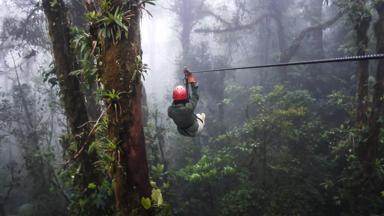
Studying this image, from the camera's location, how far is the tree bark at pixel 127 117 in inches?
156

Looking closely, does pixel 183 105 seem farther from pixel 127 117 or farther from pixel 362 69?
pixel 362 69

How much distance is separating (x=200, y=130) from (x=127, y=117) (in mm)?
2754

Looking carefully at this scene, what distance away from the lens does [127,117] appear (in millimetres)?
4043

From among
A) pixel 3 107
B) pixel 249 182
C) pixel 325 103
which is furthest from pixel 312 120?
pixel 3 107

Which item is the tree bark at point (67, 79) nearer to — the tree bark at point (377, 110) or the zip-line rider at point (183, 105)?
the zip-line rider at point (183, 105)

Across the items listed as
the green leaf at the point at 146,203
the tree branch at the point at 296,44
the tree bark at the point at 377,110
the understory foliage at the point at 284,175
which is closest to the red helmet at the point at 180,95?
the green leaf at the point at 146,203

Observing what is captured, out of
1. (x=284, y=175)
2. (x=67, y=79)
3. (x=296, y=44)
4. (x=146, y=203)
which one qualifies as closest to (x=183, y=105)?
(x=146, y=203)

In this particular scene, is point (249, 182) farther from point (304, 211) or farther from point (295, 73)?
point (295, 73)

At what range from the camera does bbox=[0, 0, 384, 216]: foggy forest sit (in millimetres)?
4078

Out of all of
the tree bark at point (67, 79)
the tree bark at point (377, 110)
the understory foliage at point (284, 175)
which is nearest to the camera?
the tree bark at point (67, 79)

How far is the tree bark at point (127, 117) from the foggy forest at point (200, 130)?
13 millimetres

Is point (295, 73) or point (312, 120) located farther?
point (295, 73)

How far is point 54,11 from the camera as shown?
21.3 feet

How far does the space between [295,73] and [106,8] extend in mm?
15273
